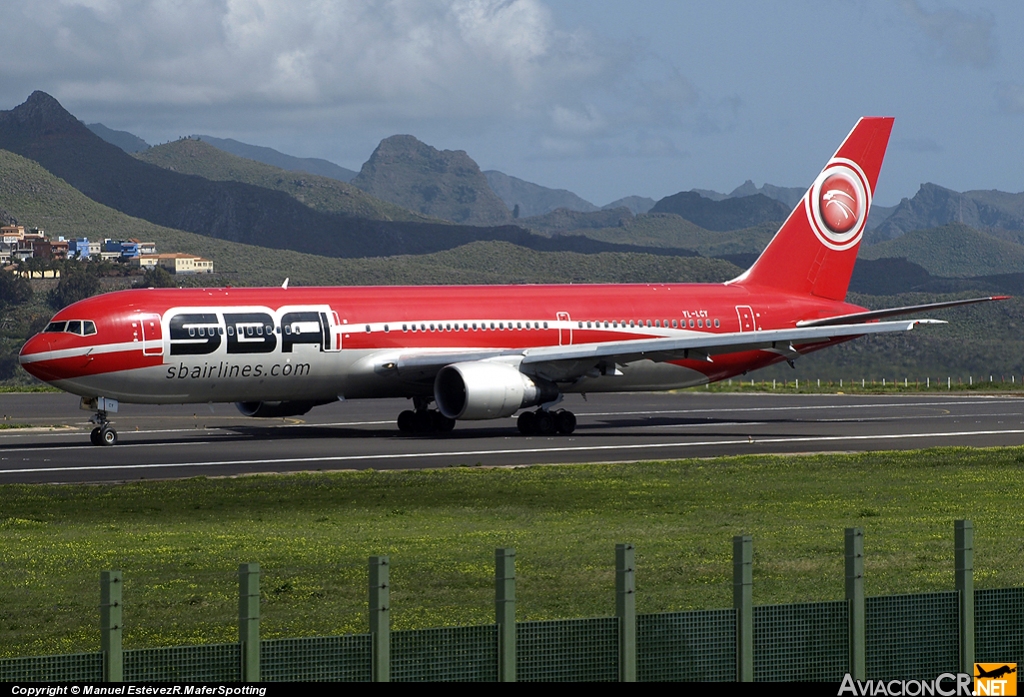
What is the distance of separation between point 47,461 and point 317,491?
1099 cm

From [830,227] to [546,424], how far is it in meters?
15.4

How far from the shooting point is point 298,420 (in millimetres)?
55125

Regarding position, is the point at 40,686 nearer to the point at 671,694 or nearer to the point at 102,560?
the point at 671,694

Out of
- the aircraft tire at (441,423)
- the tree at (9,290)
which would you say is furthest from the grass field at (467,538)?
the tree at (9,290)

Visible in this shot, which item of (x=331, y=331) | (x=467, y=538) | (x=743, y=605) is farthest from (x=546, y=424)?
(x=743, y=605)

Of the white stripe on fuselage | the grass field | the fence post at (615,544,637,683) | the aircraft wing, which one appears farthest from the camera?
the aircraft wing

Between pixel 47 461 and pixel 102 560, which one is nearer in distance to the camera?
pixel 102 560

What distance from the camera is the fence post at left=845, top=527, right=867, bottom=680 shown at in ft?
37.5

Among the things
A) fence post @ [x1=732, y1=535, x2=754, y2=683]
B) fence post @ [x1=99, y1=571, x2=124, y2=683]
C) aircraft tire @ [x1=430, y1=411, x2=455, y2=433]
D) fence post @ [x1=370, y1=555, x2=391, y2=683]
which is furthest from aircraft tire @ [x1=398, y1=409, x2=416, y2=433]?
fence post @ [x1=99, y1=571, x2=124, y2=683]

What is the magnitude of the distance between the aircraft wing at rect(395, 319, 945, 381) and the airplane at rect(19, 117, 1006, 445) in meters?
0.06

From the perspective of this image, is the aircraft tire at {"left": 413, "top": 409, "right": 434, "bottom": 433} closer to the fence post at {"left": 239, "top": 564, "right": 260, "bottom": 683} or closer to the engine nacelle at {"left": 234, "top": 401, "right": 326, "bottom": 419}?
the engine nacelle at {"left": 234, "top": 401, "right": 326, "bottom": 419}

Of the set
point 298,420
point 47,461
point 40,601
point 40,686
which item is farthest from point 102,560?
point 298,420

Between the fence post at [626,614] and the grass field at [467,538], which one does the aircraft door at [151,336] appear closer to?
the grass field at [467,538]

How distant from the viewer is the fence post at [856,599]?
1144cm
